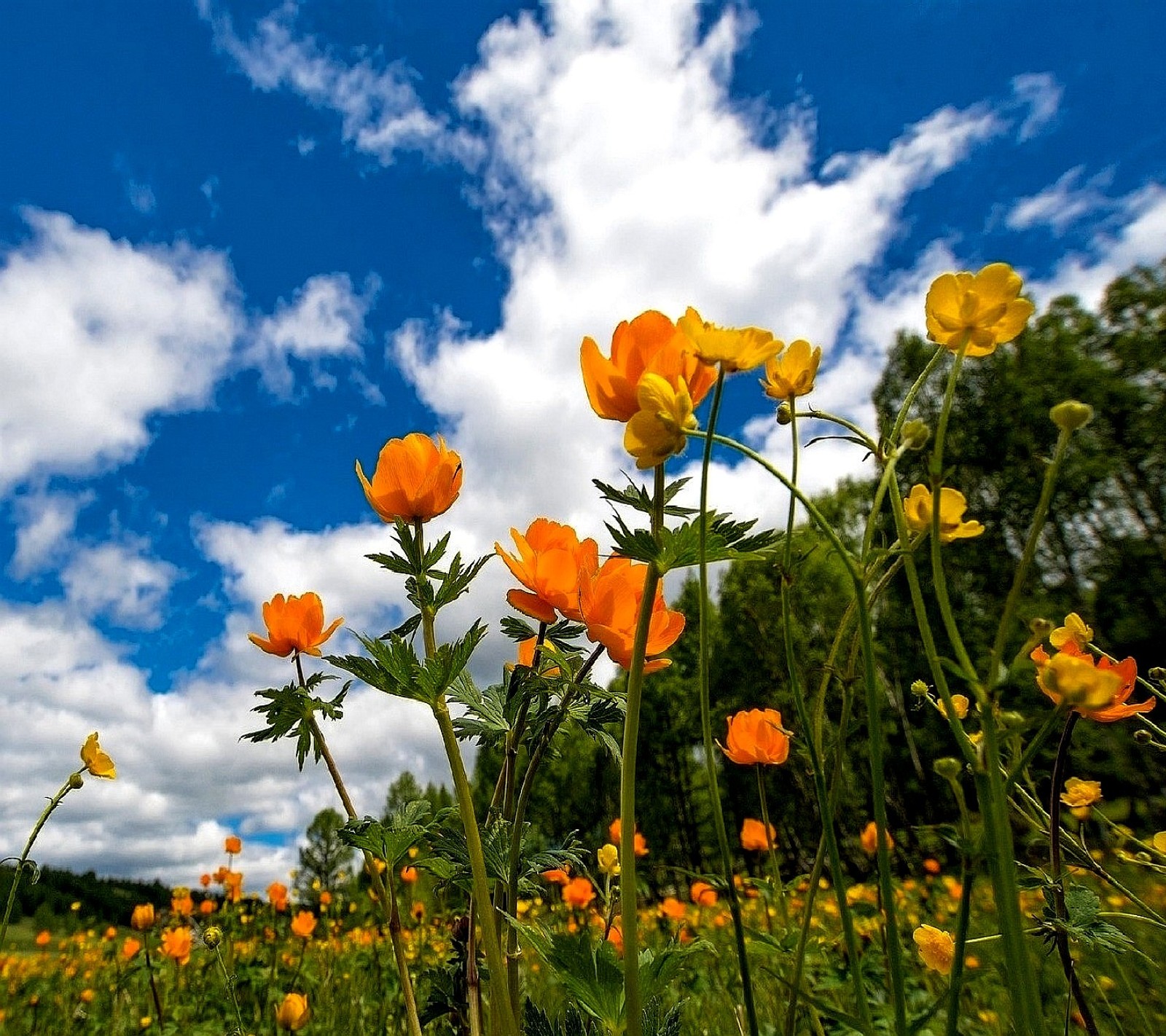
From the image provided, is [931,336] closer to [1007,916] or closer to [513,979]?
[1007,916]

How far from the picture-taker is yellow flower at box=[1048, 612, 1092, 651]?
1060 millimetres

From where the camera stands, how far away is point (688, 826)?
58.4 feet

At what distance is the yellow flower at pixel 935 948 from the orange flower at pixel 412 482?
3.15 ft

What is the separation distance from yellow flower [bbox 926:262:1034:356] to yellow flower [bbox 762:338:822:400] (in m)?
0.14

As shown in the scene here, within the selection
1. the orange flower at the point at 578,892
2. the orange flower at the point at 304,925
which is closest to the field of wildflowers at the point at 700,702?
the orange flower at the point at 578,892

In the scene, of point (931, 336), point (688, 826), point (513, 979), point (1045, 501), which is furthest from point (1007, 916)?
point (688, 826)

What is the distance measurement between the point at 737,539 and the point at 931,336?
1.10ft

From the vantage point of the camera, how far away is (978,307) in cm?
78

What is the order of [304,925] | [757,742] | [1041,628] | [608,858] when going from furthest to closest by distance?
[304,925] < [608,858] < [757,742] < [1041,628]

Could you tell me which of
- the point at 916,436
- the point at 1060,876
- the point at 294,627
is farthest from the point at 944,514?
the point at 294,627

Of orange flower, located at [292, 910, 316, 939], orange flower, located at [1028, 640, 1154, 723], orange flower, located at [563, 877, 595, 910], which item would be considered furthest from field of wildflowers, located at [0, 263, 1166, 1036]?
orange flower, located at [292, 910, 316, 939]

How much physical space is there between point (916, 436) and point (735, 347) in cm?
20

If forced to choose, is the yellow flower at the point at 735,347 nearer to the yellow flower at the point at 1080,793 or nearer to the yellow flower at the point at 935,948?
the yellow flower at the point at 935,948

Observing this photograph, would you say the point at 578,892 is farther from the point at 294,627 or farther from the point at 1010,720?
the point at 1010,720
